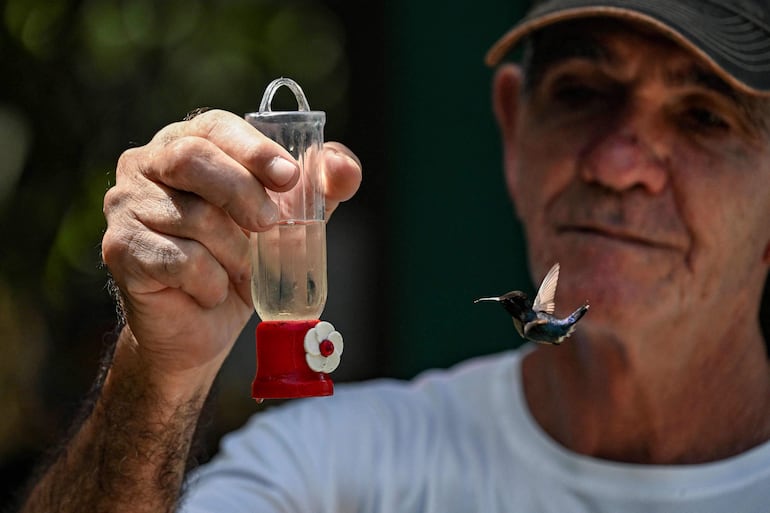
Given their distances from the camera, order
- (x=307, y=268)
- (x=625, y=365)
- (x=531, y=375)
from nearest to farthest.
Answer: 1. (x=307, y=268)
2. (x=625, y=365)
3. (x=531, y=375)

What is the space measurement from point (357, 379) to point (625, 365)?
2645 millimetres

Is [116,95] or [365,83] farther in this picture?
[365,83]

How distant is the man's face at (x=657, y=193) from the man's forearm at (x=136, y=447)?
3.24 ft

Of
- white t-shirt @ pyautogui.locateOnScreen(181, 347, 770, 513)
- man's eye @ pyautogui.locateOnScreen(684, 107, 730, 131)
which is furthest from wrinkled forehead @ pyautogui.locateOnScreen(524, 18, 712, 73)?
white t-shirt @ pyautogui.locateOnScreen(181, 347, 770, 513)

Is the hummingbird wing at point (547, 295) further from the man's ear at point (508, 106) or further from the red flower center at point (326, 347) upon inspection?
the man's ear at point (508, 106)

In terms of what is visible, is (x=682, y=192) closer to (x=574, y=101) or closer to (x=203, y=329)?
(x=574, y=101)

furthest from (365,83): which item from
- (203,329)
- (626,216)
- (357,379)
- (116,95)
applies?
(203,329)

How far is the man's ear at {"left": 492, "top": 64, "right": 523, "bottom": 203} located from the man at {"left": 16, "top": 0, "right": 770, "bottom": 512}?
9 centimetres

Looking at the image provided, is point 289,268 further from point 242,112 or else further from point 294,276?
point 242,112

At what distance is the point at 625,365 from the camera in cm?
309

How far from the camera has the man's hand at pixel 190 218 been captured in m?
2.14

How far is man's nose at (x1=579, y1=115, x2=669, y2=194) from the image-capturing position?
9.39 feet

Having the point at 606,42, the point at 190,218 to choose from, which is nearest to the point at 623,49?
the point at 606,42

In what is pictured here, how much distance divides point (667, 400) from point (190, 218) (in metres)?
1.47
